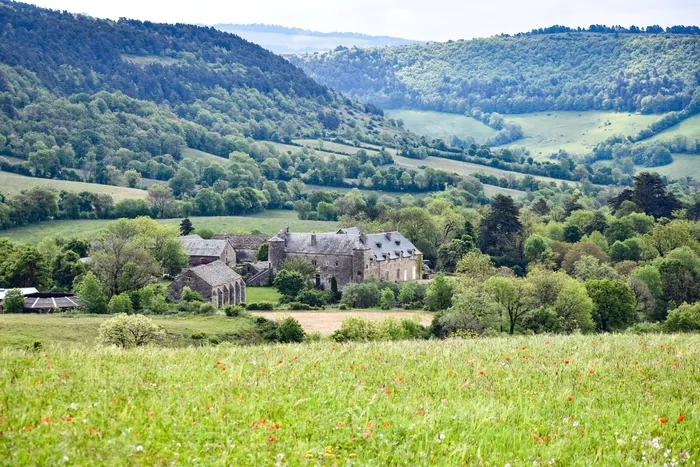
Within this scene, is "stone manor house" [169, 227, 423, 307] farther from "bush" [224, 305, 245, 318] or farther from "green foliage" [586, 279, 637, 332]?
"green foliage" [586, 279, 637, 332]

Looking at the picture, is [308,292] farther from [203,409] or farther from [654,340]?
[203,409]

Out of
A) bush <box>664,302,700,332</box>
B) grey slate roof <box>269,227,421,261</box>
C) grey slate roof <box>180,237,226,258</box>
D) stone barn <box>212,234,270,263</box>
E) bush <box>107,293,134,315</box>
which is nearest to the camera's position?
bush <box>664,302,700,332</box>

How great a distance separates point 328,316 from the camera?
70188 mm

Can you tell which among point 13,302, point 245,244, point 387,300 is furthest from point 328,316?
point 245,244

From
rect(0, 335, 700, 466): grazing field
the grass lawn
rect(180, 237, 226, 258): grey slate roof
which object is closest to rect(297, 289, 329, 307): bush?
the grass lawn

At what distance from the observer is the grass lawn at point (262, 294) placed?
81.2m

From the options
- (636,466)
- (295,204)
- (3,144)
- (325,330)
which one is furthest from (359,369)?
(3,144)

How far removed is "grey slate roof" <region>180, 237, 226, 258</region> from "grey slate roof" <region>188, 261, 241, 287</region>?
44.1ft

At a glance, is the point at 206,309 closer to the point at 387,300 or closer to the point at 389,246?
the point at 387,300

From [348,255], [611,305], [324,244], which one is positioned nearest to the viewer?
[611,305]

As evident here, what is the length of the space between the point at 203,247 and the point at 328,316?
30500 mm

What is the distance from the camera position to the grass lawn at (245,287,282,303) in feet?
267

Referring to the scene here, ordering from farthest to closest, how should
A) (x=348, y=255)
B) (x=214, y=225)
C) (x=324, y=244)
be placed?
(x=214, y=225), (x=324, y=244), (x=348, y=255)

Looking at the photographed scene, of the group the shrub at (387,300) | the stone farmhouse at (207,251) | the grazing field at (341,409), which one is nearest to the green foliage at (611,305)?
the shrub at (387,300)
